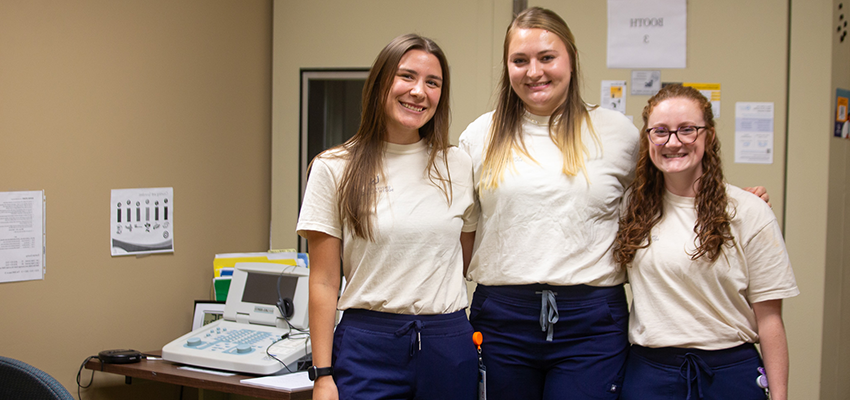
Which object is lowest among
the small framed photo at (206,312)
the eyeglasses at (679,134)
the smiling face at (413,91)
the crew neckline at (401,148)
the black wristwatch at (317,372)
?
the small framed photo at (206,312)

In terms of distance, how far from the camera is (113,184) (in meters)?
2.13

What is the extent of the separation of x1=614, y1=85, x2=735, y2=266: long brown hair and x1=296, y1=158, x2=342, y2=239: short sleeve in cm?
72

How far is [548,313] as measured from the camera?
1.42m

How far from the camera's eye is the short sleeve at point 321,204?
4.33 feet

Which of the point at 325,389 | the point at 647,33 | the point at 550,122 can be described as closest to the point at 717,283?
the point at 550,122

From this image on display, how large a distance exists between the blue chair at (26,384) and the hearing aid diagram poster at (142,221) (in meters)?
1.07

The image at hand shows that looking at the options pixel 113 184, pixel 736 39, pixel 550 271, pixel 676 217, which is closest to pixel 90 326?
pixel 113 184

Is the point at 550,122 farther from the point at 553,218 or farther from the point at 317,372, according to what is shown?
the point at 317,372

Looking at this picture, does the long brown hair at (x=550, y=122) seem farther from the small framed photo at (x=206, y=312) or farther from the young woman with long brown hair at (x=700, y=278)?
the small framed photo at (x=206, y=312)

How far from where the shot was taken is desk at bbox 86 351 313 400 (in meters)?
1.72

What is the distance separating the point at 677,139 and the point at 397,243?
0.71 meters

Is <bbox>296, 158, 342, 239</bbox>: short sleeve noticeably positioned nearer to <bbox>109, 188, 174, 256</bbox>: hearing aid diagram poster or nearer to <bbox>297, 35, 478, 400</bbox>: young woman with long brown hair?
<bbox>297, 35, 478, 400</bbox>: young woman with long brown hair

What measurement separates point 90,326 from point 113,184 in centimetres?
51

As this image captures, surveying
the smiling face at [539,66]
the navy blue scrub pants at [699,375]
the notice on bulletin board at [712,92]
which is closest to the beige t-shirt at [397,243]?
the smiling face at [539,66]
